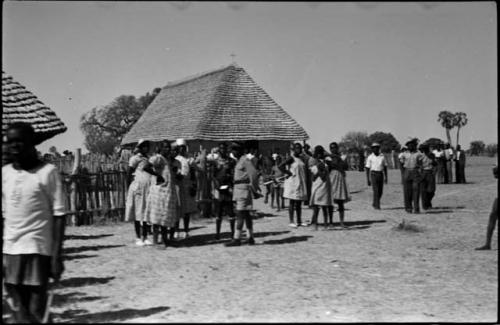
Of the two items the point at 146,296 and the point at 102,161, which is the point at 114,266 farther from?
the point at 102,161

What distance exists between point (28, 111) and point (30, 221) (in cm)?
461

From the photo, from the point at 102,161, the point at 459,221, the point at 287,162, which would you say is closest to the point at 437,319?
the point at 287,162

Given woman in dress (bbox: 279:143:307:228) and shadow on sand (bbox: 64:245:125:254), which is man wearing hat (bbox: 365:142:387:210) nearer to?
woman in dress (bbox: 279:143:307:228)

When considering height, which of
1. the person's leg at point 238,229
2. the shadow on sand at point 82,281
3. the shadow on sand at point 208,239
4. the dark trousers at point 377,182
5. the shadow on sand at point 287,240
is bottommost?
the shadow on sand at point 82,281

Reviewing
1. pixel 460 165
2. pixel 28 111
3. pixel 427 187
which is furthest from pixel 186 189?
pixel 460 165

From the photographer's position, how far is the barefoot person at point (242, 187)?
8.16 meters

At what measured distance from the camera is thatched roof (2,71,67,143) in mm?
7504

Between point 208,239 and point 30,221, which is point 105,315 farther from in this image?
point 208,239

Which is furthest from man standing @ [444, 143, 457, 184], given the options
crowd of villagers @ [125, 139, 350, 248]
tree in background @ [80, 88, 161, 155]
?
tree in background @ [80, 88, 161, 155]

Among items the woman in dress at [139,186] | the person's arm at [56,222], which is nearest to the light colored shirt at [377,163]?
the woman in dress at [139,186]

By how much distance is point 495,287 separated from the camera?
545cm

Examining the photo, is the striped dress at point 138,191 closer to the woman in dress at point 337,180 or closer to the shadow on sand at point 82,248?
the shadow on sand at point 82,248

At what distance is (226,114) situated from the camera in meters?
26.1

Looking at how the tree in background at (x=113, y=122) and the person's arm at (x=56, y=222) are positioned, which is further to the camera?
the tree in background at (x=113, y=122)
